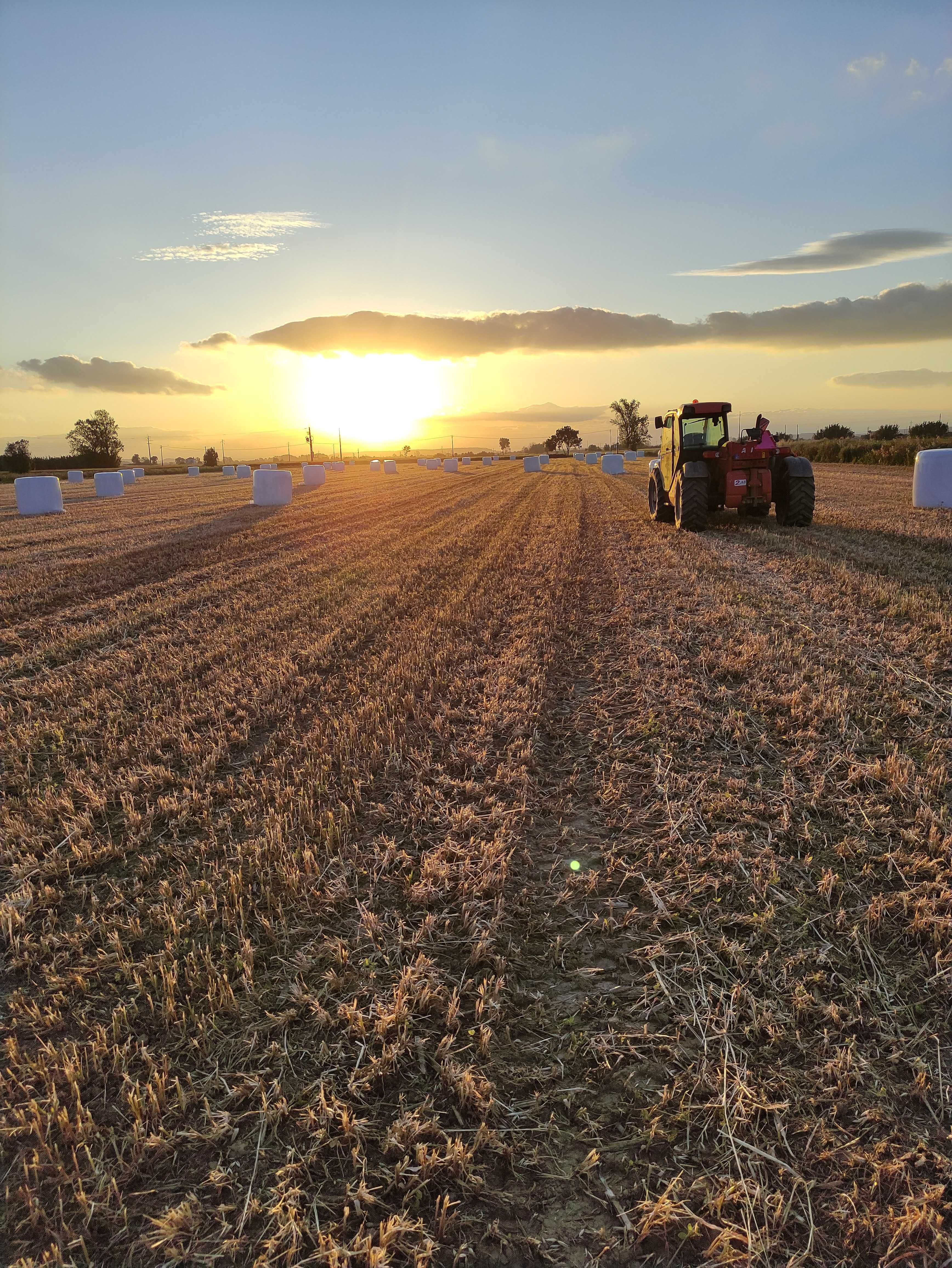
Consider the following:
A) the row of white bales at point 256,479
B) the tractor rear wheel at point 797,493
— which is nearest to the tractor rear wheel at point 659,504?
the tractor rear wheel at point 797,493

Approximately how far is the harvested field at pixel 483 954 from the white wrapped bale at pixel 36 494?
20601 millimetres

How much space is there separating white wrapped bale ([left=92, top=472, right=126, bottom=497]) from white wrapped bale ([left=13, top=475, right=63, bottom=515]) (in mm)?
8426

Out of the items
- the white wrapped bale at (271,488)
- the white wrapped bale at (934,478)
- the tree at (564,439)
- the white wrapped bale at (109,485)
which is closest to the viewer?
the white wrapped bale at (934,478)

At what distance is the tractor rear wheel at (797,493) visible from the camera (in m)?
14.8

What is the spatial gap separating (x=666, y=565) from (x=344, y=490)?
1026 inches

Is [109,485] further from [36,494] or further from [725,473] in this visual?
[725,473]

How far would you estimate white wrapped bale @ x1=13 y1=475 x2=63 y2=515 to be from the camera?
2430 cm

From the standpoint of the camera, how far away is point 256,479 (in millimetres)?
26969

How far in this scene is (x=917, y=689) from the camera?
5918 mm

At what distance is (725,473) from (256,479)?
60.8 ft

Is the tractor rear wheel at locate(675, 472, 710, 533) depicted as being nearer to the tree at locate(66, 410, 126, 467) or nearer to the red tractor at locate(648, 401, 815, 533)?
the red tractor at locate(648, 401, 815, 533)

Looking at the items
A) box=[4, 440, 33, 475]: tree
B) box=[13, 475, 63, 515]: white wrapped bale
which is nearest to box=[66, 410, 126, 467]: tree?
box=[4, 440, 33, 475]: tree

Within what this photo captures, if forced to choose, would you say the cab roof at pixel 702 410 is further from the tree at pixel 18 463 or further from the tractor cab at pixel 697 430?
the tree at pixel 18 463

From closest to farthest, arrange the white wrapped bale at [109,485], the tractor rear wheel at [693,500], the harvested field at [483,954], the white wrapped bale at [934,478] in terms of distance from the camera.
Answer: the harvested field at [483,954] < the tractor rear wheel at [693,500] < the white wrapped bale at [934,478] < the white wrapped bale at [109,485]
